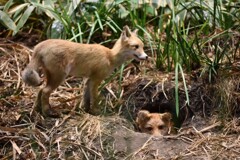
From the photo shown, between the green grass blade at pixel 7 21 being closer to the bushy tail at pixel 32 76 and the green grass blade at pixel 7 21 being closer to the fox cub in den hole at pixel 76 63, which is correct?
the fox cub in den hole at pixel 76 63

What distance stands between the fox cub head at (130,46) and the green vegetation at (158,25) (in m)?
0.47

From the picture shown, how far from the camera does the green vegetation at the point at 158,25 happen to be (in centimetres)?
711

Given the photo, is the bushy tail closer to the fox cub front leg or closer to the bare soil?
the bare soil

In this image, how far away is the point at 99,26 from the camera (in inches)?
303

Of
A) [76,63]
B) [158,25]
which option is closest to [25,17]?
[158,25]

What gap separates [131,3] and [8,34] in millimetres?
1463

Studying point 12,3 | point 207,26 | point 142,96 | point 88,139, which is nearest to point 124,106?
point 142,96

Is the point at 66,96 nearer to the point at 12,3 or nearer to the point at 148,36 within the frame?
the point at 148,36

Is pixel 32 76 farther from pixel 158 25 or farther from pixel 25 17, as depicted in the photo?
pixel 158 25

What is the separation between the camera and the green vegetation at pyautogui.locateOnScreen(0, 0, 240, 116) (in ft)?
23.3

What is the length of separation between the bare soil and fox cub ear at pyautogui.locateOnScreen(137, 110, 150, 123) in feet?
0.37

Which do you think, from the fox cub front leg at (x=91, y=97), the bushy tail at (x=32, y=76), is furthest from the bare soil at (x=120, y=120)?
the bushy tail at (x=32, y=76)

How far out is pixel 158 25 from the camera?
804cm

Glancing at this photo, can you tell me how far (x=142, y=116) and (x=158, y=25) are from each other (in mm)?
1468
